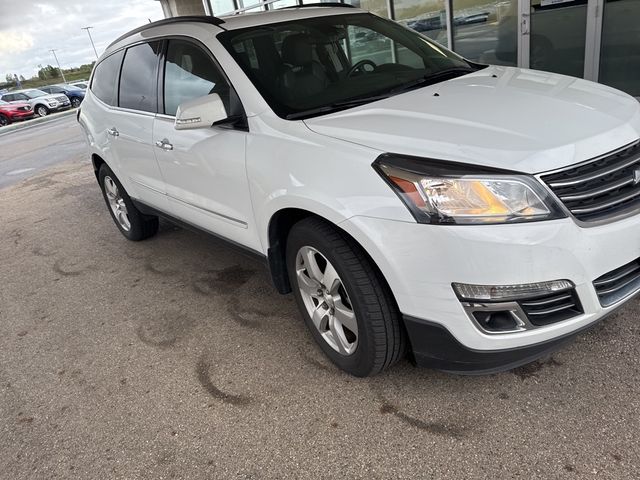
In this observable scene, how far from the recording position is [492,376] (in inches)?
100.0

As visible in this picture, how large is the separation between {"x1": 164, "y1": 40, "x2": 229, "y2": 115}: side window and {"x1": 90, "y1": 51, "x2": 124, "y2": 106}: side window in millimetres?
1068

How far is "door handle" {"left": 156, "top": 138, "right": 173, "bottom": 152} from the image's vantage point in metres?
3.45

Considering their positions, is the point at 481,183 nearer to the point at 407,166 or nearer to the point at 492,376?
the point at 407,166

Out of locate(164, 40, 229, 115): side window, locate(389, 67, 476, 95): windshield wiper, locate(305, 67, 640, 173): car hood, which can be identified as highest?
locate(164, 40, 229, 115): side window

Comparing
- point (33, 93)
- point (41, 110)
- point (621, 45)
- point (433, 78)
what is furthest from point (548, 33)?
point (33, 93)

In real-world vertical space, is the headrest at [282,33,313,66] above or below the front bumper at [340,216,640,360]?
above

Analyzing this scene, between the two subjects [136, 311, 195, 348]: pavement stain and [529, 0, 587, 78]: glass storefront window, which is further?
[529, 0, 587, 78]: glass storefront window

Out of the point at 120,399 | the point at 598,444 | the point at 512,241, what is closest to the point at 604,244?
the point at 512,241

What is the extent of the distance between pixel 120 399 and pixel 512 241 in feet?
7.16

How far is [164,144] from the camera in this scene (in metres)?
3.51

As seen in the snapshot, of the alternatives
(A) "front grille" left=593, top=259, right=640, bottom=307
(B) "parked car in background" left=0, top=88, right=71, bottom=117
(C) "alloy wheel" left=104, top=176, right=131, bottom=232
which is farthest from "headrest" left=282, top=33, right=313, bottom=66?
(B) "parked car in background" left=0, top=88, right=71, bottom=117

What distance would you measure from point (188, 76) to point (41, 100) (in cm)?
2916

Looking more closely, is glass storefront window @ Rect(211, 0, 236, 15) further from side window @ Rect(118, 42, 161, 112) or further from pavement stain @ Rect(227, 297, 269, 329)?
pavement stain @ Rect(227, 297, 269, 329)

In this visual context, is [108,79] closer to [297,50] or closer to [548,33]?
[297,50]
